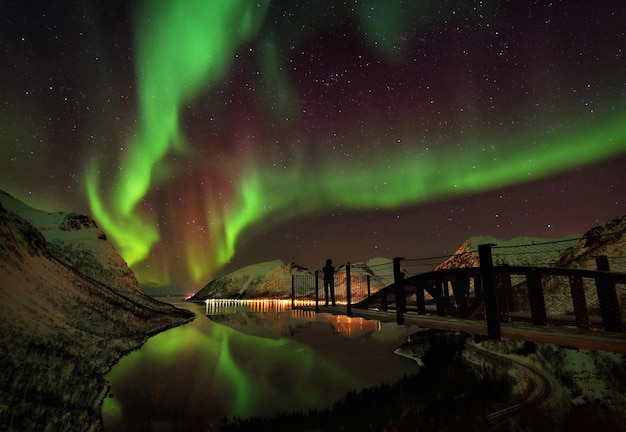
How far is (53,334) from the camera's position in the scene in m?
21.6

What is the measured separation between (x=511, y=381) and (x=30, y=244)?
1836 inches

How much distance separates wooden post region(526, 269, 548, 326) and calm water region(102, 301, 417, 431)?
15896 mm

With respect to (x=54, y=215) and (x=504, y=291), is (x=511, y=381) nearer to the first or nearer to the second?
(x=504, y=291)

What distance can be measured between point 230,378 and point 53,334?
1539cm

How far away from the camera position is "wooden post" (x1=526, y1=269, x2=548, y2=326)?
997 cm

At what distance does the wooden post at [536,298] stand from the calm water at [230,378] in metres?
15.9

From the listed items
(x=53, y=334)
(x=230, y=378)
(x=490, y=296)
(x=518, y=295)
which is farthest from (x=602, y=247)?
(x=53, y=334)

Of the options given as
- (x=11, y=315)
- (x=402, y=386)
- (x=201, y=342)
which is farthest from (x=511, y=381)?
(x=201, y=342)

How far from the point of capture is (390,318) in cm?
1560

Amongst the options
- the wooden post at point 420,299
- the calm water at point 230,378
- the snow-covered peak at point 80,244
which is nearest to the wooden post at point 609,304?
the wooden post at point 420,299

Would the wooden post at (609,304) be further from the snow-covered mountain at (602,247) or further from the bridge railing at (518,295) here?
the snow-covered mountain at (602,247)

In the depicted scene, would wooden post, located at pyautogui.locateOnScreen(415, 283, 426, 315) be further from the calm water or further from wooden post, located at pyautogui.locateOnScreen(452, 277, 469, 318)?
the calm water

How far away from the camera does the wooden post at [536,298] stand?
9.97 metres

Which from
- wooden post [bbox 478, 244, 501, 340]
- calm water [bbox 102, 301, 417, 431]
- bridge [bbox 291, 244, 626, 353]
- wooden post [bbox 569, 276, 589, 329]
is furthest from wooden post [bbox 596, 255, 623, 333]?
calm water [bbox 102, 301, 417, 431]
